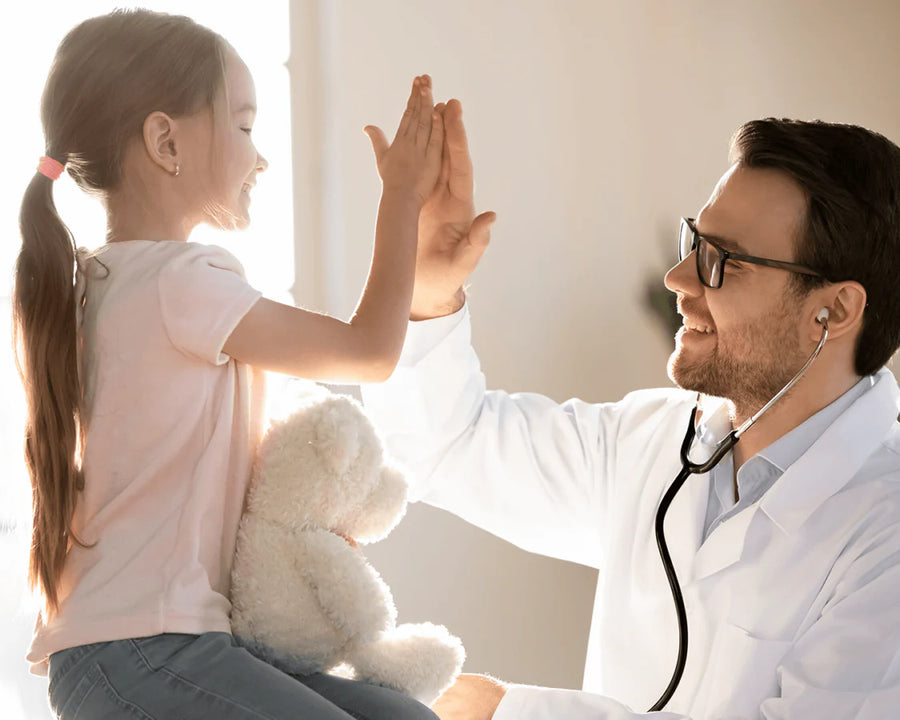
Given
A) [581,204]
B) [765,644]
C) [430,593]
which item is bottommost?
[430,593]

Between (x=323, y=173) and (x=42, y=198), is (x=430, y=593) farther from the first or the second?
(x=42, y=198)

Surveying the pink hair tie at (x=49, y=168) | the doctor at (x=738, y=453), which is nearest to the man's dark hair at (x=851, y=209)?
the doctor at (x=738, y=453)

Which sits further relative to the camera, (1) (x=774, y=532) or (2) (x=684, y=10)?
(2) (x=684, y=10)

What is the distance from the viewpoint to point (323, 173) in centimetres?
206

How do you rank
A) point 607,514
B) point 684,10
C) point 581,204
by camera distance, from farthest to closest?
point 684,10
point 581,204
point 607,514

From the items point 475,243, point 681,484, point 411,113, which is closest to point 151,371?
point 411,113

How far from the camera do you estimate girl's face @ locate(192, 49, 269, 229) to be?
41.3 inches

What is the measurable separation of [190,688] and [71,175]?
0.52m

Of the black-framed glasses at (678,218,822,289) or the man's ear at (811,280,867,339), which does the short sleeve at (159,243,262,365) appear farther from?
the man's ear at (811,280,867,339)

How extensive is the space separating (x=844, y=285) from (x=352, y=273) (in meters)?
0.94

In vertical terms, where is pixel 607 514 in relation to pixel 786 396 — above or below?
below

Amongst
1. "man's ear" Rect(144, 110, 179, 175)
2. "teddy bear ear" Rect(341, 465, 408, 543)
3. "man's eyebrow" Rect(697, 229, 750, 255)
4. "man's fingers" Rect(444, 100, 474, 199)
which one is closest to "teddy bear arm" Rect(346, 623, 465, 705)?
"teddy bear ear" Rect(341, 465, 408, 543)

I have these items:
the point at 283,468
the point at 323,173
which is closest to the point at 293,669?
the point at 283,468

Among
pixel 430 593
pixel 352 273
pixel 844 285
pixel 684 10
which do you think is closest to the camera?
pixel 844 285
